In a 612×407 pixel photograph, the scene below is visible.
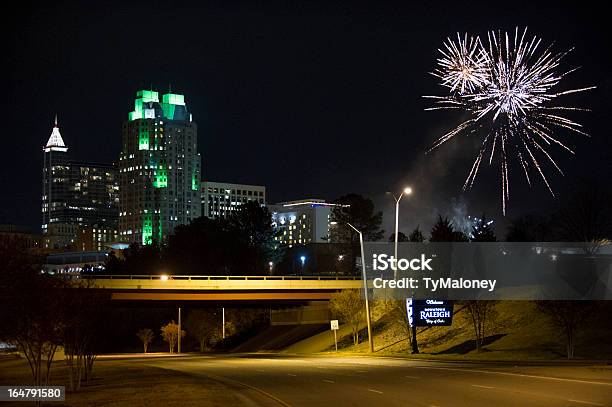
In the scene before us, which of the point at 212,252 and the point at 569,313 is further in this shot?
the point at 212,252

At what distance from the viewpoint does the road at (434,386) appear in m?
26.3

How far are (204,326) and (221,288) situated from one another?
28617mm

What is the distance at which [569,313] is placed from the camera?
5153 cm

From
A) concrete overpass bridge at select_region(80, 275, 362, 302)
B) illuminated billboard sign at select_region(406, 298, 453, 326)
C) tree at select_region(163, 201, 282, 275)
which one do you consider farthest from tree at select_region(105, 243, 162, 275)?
illuminated billboard sign at select_region(406, 298, 453, 326)

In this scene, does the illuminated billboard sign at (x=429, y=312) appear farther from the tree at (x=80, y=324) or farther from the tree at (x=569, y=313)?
the tree at (x=80, y=324)

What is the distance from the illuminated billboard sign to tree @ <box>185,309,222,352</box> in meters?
52.4

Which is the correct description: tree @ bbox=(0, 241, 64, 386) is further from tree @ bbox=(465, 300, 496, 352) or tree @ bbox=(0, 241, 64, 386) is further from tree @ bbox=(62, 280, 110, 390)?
tree @ bbox=(465, 300, 496, 352)

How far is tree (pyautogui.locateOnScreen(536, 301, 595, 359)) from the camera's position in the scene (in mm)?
50666

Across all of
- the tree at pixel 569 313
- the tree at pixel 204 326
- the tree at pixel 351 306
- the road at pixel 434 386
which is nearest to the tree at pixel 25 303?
the road at pixel 434 386

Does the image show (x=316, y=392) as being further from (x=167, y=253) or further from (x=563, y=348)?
(x=167, y=253)

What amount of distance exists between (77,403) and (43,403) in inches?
50.3

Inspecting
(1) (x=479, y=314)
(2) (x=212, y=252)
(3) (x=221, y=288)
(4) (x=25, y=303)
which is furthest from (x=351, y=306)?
(2) (x=212, y=252)

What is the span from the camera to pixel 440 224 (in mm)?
90625

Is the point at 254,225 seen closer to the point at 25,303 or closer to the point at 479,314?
the point at 479,314
